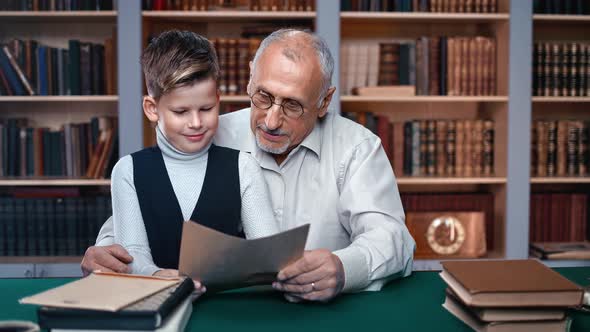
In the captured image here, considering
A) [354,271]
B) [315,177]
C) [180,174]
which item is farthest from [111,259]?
[315,177]

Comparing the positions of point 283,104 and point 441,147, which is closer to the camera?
point 283,104

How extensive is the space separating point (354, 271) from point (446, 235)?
2.39 meters

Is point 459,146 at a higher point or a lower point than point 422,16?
lower

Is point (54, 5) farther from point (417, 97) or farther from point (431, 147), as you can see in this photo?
point (431, 147)

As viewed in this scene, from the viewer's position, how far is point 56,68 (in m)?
3.49

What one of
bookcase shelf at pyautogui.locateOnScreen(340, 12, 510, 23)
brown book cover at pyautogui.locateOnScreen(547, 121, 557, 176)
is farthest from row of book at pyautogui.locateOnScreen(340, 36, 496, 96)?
brown book cover at pyautogui.locateOnScreen(547, 121, 557, 176)

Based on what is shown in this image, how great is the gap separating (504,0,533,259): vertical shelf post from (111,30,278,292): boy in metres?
2.39

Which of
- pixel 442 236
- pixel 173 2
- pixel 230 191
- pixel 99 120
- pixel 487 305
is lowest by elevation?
pixel 442 236

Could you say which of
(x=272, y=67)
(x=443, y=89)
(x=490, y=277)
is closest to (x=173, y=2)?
(x=443, y=89)

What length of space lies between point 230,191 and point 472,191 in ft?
8.88

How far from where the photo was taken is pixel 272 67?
5.41ft

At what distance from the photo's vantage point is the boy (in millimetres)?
1431

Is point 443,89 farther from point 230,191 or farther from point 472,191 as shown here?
point 230,191

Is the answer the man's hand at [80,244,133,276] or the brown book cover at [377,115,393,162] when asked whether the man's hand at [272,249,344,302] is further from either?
the brown book cover at [377,115,393,162]
